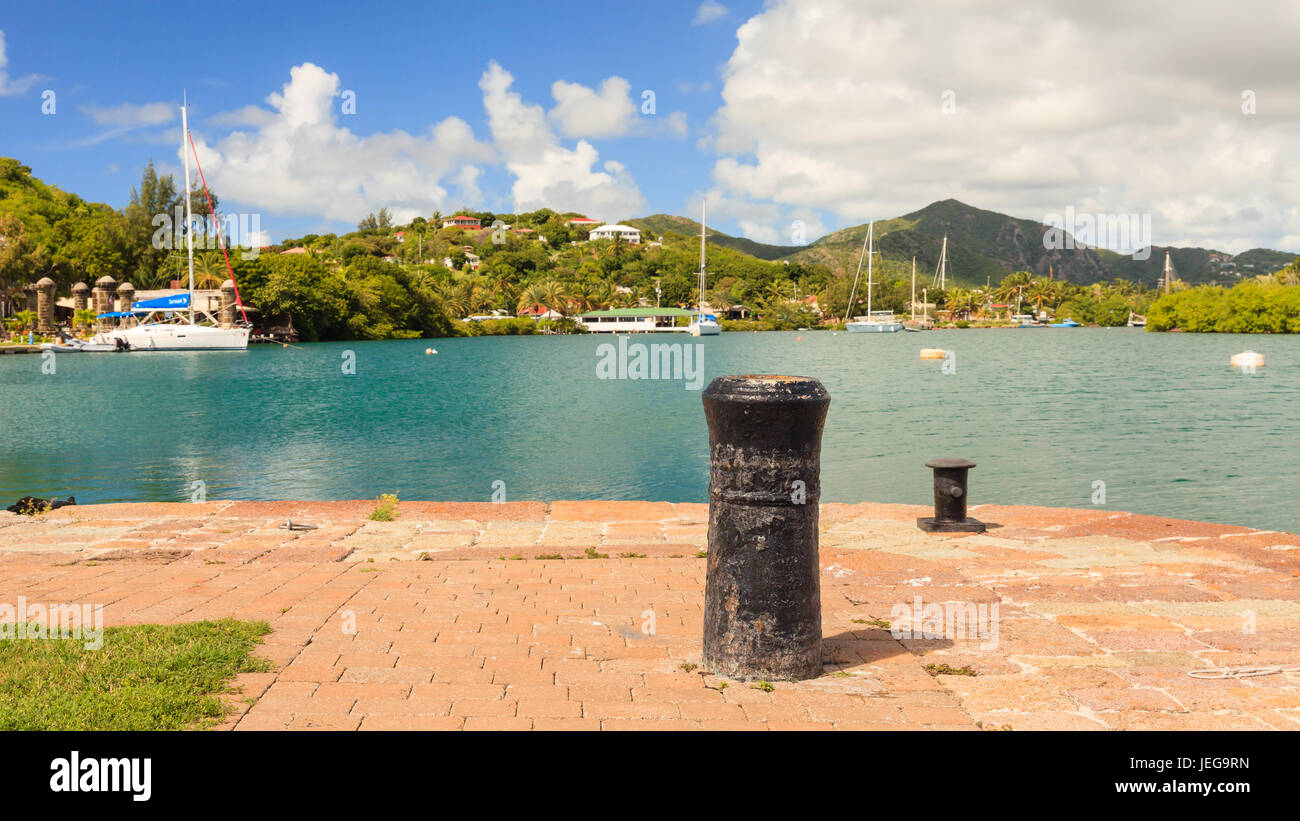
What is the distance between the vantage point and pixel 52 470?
21500mm

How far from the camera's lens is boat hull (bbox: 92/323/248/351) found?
8775cm

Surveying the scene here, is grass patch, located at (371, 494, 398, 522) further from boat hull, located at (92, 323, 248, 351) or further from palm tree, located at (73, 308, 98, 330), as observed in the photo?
palm tree, located at (73, 308, 98, 330)

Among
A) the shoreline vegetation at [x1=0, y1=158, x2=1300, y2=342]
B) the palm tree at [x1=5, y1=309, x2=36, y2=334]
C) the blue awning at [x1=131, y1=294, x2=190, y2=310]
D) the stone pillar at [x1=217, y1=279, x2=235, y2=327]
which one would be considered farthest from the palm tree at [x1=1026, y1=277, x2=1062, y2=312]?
the palm tree at [x1=5, y1=309, x2=36, y2=334]

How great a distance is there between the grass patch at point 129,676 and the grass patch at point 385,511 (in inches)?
185

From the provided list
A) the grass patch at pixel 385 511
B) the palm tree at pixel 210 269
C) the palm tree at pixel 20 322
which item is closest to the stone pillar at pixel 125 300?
the palm tree at pixel 20 322

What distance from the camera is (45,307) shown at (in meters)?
89.6

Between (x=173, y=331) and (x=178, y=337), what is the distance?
883 mm

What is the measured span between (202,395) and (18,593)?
1712 inches

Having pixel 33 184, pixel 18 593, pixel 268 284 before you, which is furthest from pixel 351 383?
pixel 33 184

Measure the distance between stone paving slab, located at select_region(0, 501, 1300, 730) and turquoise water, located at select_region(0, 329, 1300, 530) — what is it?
947 cm

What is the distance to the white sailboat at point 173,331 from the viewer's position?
87.8 meters

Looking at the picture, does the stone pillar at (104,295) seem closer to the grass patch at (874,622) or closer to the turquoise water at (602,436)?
the turquoise water at (602,436)
